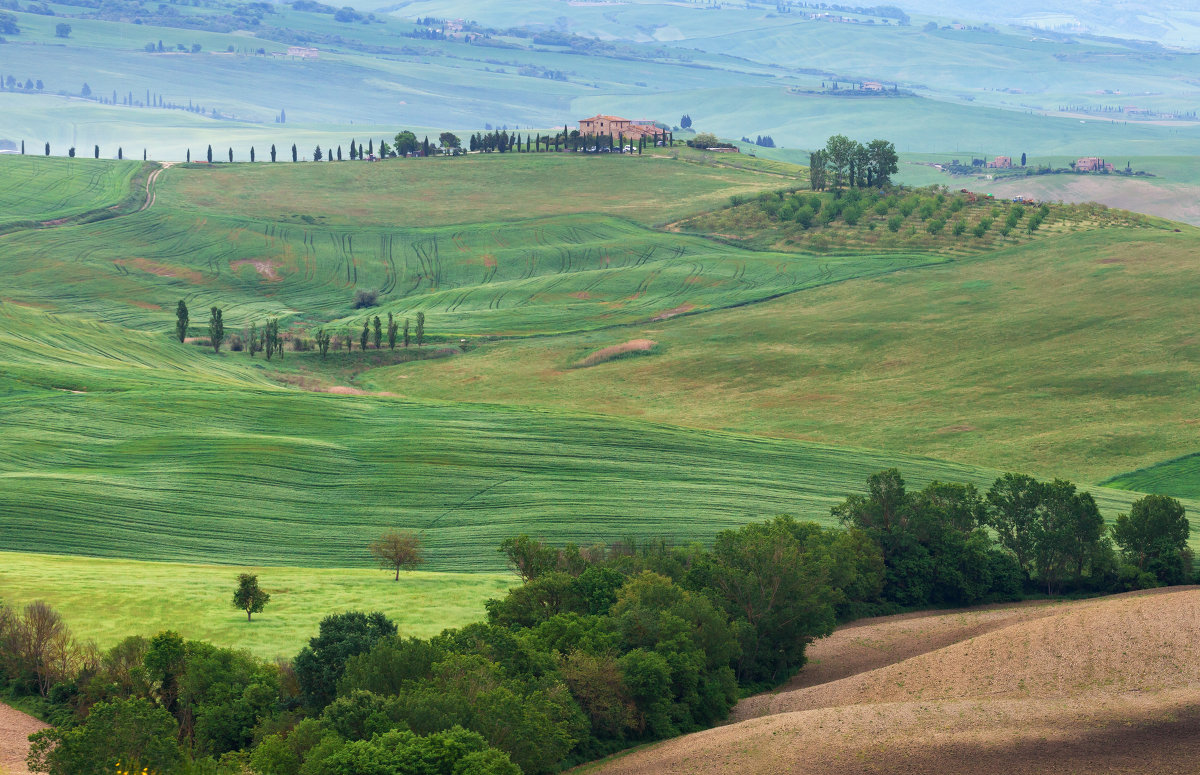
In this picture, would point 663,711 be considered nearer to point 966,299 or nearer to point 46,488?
point 46,488

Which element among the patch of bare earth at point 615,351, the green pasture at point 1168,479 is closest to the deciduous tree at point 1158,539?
the green pasture at point 1168,479

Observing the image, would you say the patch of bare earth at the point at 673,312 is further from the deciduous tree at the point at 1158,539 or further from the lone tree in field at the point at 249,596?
the lone tree in field at the point at 249,596

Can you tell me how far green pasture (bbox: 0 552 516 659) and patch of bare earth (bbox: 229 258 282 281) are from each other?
11982 centimetres

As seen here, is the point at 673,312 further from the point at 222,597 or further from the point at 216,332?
the point at 222,597

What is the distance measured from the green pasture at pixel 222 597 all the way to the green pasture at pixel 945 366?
5279cm

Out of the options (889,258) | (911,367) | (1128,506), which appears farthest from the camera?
(889,258)

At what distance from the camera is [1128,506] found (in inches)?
3698

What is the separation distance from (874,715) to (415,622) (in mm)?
25350

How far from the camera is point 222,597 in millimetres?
68125

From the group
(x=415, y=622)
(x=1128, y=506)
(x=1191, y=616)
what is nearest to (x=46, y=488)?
(x=415, y=622)

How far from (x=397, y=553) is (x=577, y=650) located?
69.3ft

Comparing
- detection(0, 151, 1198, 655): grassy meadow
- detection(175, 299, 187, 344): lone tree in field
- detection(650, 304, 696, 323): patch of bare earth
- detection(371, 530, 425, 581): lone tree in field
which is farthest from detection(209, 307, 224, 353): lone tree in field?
detection(371, 530, 425, 581): lone tree in field

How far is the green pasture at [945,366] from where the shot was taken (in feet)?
386

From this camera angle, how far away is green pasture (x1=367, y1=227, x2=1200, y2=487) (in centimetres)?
11756
